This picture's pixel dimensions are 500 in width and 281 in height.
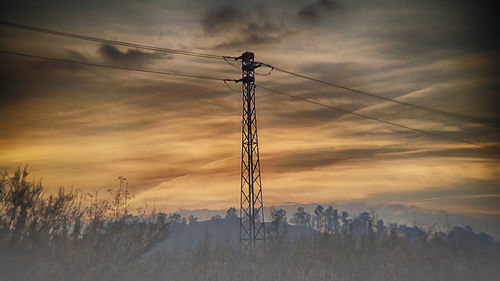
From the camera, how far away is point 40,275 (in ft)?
48.8

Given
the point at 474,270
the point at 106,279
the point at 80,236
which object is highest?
the point at 80,236

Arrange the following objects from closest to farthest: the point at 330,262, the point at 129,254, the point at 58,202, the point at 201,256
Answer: the point at 58,202
the point at 129,254
the point at 201,256
the point at 330,262

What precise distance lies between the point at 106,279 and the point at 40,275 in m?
2.61

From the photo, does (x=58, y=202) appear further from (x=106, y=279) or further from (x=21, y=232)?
(x=106, y=279)

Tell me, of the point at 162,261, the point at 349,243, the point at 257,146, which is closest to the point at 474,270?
the point at 349,243

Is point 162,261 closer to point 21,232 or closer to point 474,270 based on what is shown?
point 21,232

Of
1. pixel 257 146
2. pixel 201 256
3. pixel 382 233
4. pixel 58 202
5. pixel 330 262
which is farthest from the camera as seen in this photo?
pixel 382 233

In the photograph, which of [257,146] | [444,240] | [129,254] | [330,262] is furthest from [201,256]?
[444,240]

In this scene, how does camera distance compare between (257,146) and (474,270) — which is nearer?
(257,146)

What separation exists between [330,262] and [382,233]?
966 centimetres

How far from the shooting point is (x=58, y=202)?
53.1 feet

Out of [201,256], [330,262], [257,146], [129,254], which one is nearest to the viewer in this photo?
[129,254]

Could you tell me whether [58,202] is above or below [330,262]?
above

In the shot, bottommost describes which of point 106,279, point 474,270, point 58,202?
point 474,270
